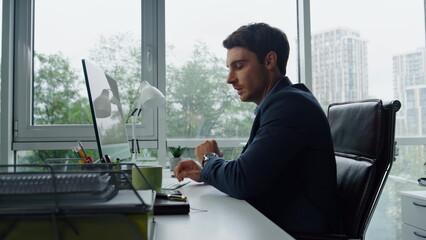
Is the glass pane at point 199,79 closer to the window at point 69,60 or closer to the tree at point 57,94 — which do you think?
the window at point 69,60

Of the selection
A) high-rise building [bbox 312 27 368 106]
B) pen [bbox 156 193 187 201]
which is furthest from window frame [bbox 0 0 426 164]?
pen [bbox 156 193 187 201]

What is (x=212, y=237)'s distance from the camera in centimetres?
70

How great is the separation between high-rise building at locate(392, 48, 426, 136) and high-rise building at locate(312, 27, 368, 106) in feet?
0.85

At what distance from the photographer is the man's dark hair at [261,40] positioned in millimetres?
1474

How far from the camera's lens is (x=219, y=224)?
0.80 metres

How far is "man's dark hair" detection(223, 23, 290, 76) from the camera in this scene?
1474 millimetres

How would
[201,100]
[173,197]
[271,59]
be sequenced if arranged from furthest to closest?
1. [201,100]
2. [271,59]
3. [173,197]

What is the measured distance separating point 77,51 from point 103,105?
1387mm

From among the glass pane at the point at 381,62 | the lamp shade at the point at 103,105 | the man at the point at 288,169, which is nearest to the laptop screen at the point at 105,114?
the lamp shade at the point at 103,105

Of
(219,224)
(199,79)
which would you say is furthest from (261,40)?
(199,79)

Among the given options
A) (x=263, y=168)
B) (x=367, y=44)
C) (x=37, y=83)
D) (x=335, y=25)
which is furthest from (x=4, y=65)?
(x=367, y=44)

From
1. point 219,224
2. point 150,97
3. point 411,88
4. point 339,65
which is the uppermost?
point 339,65

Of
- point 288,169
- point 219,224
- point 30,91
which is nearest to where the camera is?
point 219,224

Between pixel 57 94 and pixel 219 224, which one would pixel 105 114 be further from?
pixel 57 94
